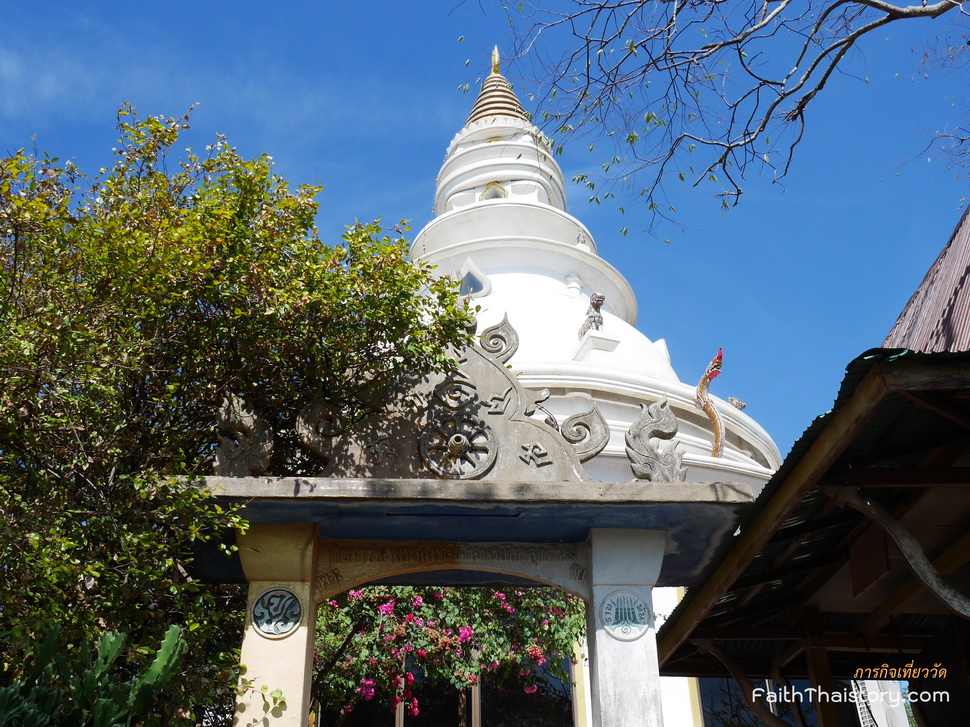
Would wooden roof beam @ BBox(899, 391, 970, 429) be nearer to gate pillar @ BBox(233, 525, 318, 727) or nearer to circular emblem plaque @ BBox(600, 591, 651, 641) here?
circular emblem plaque @ BBox(600, 591, 651, 641)

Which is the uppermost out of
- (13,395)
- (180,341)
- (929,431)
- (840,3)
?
(840,3)

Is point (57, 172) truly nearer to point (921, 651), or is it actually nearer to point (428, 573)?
point (428, 573)

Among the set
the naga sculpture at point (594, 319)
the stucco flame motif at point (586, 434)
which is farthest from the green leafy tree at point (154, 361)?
the naga sculpture at point (594, 319)

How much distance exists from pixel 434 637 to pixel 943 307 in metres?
7.45

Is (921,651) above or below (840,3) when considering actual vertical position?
below

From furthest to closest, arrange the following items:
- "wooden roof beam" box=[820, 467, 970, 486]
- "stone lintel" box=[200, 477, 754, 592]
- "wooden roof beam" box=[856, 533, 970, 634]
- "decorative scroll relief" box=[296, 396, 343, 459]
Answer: "wooden roof beam" box=[856, 533, 970, 634]
"decorative scroll relief" box=[296, 396, 343, 459]
"stone lintel" box=[200, 477, 754, 592]
"wooden roof beam" box=[820, 467, 970, 486]

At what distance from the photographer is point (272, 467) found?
7527mm

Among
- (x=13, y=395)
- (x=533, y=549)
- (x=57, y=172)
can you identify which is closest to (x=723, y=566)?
(x=533, y=549)

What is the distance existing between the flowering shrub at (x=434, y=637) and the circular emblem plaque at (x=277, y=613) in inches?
196

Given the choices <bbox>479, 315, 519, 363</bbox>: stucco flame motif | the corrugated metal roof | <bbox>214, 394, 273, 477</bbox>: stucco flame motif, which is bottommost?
<bbox>214, 394, 273, 477</bbox>: stucco flame motif

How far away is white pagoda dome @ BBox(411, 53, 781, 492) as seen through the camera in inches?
680

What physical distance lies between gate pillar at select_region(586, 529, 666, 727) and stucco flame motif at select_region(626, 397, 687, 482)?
0.44 metres

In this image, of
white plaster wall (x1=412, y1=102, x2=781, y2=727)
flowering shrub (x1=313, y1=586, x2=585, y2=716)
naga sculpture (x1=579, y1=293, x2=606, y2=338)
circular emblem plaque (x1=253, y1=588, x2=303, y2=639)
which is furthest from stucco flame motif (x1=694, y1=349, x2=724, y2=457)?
circular emblem plaque (x1=253, y1=588, x2=303, y2=639)

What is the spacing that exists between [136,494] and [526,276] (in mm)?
17037
